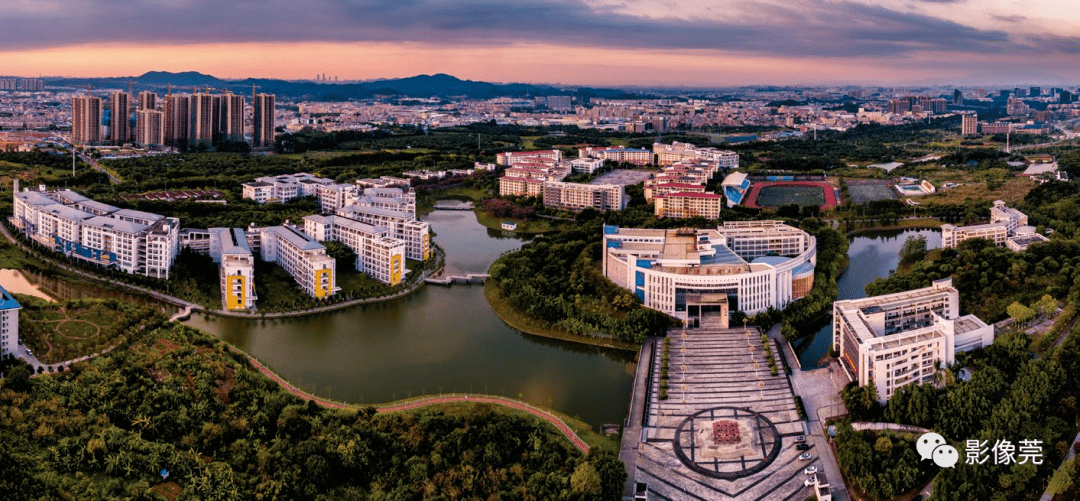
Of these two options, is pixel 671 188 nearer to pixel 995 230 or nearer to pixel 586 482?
pixel 995 230

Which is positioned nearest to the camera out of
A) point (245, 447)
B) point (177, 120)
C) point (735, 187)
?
point (245, 447)

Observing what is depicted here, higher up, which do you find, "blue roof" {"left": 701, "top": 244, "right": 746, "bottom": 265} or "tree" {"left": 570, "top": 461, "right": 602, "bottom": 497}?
"blue roof" {"left": 701, "top": 244, "right": 746, "bottom": 265}

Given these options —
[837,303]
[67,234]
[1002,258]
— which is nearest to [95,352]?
[67,234]

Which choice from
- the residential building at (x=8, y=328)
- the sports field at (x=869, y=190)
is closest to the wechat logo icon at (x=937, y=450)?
the residential building at (x=8, y=328)

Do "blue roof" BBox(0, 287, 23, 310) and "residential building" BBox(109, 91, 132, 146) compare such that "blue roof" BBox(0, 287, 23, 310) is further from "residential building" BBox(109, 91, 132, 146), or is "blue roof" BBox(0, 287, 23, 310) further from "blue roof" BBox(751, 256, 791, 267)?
"residential building" BBox(109, 91, 132, 146)

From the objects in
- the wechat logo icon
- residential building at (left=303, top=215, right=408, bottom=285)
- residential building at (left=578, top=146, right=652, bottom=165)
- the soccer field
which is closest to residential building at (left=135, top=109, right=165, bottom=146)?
residential building at (left=578, top=146, right=652, bottom=165)

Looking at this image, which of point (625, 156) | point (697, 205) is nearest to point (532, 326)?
point (697, 205)

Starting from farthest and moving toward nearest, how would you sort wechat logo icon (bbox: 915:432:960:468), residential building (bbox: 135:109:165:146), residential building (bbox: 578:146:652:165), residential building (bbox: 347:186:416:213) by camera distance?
1. residential building (bbox: 135:109:165:146)
2. residential building (bbox: 578:146:652:165)
3. residential building (bbox: 347:186:416:213)
4. wechat logo icon (bbox: 915:432:960:468)
